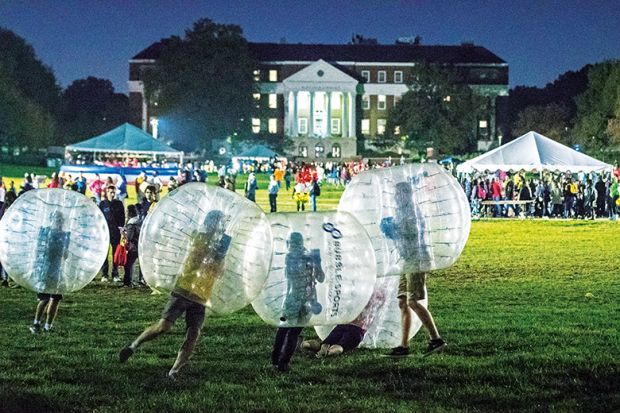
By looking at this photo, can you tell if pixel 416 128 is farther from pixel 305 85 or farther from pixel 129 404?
pixel 129 404

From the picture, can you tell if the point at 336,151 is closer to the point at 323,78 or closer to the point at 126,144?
the point at 323,78

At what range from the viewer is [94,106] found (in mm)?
154500

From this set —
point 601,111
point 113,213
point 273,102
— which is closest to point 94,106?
point 273,102

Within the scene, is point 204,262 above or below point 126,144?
below

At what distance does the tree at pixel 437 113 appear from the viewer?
106 m

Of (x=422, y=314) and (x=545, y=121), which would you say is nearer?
(x=422, y=314)

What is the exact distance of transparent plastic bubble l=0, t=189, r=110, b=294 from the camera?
1093cm

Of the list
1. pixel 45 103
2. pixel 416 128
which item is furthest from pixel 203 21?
pixel 416 128

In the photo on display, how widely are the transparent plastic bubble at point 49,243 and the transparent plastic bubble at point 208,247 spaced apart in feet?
7.10

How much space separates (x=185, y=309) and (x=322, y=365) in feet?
5.47

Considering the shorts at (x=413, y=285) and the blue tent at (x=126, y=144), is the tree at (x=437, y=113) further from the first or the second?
the shorts at (x=413, y=285)

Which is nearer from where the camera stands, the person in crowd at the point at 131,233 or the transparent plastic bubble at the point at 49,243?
the transparent plastic bubble at the point at 49,243

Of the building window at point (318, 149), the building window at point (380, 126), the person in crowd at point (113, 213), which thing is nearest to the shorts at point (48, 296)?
the person in crowd at point (113, 213)

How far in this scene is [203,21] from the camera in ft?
341
